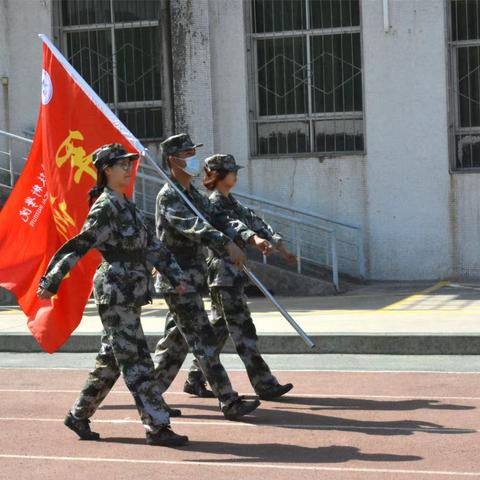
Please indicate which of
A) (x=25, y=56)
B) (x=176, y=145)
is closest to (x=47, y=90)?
(x=176, y=145)

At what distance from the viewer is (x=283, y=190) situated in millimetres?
18797

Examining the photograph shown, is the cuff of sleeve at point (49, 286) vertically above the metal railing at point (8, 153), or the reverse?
the metal railing at point (8, 153)

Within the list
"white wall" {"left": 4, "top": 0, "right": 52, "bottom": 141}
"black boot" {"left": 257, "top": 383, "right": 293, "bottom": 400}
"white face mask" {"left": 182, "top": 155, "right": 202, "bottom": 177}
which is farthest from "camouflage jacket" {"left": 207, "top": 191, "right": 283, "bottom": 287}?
"white wall" {"left": 4, "top": 0, "right": 52, "bottom": 141}

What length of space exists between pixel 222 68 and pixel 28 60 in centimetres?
328

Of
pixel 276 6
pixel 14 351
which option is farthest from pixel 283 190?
pixel 14 351

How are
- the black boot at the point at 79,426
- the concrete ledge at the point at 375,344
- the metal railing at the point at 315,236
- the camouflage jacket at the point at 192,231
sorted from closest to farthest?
1. the black boot at the point at 79,426
2. the camouflage jacket at the point at 192,231
3. the concrete ledge at the point at 375,344
4. the metal railing at the point at 315,236

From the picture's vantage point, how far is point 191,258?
904 centimetres

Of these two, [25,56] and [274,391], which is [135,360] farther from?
[25,56]

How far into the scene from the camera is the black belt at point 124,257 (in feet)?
26.4

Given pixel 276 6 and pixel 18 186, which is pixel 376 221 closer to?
pixel 276 6

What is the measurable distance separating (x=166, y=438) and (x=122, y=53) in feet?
41.2

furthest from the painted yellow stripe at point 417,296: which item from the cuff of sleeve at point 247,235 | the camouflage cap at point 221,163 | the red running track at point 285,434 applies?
the cuff of sleeve at point 247,235

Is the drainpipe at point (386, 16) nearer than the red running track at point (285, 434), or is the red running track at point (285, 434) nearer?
the red running track at point (285, 434)

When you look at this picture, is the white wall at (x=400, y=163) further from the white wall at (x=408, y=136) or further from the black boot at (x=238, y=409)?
the black boot at (x=238, y=409)
